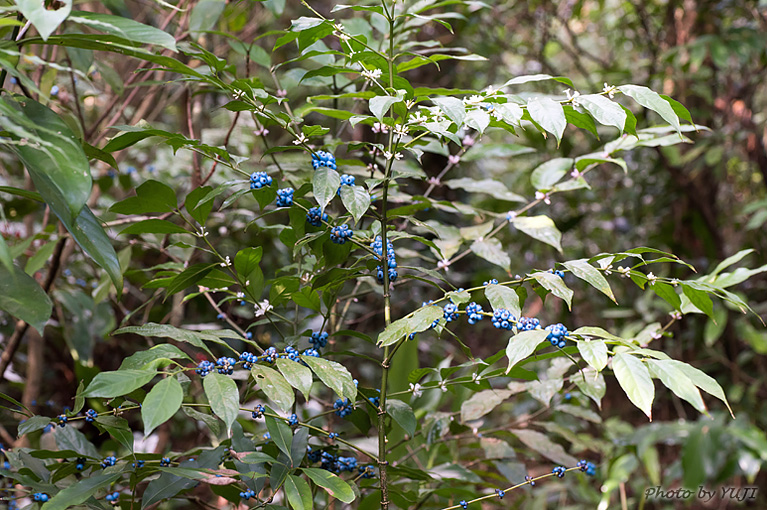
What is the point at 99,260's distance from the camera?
59cm

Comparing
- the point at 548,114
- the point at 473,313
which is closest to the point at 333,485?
the point at 473,313

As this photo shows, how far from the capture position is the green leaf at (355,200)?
64 centimetres

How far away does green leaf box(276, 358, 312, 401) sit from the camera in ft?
1.97

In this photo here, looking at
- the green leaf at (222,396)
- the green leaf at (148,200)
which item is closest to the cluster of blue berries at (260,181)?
the green leaf at (148,200)

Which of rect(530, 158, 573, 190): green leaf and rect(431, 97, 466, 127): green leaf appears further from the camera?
rect(530, 158, 573, 190): green leaf

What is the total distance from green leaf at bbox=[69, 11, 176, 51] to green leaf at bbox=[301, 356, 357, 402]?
0.34 metres

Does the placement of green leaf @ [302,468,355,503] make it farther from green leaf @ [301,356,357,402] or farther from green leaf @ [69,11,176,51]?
green leaf @ [69,11,176,51]

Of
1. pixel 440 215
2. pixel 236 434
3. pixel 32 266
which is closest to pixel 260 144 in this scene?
pixel 440 215

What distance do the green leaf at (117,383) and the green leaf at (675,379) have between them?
0.49 m

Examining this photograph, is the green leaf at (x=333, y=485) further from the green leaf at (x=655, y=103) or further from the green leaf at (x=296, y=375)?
the green leaf at (x=655, y=103)

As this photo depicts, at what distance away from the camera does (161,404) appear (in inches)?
20.7

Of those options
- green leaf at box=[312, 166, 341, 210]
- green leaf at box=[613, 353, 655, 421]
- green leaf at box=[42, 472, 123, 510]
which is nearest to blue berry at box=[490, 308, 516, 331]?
green leaf at box=[613, 353, 655, 421]

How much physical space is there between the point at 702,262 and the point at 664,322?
299 millimetres

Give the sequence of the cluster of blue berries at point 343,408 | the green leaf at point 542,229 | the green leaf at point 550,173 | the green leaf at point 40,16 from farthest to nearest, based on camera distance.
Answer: the green leaf at point 550,173 → the green leaf at point 542,229 → the cluster of blue berries at point 343,408 → the green leaf at point 40,16
